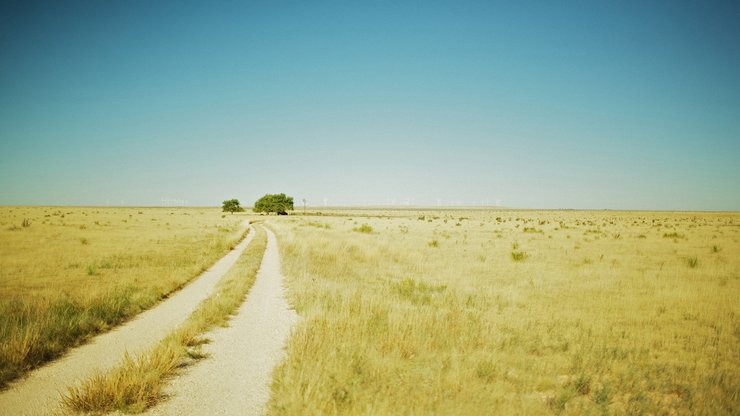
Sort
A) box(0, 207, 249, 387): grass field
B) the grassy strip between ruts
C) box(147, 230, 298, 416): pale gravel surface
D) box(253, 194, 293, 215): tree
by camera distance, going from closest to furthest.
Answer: the grassy strip between ruts, box(147, 230, 298, 416): pale gravel surface, box(0, 207, 249, 387): grass field, box(253, 194, 293, 215): tree

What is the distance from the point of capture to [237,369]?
19.5 feet

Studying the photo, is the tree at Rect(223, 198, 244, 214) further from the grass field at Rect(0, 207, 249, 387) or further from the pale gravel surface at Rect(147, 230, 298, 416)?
the pale gravel surface at Rect(147, 230, 298, 416)

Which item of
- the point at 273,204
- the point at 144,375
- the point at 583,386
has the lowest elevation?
the point at 583,386

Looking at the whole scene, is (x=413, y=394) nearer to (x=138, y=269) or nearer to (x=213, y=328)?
(x=213, y=328)

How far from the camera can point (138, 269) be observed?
15.8 m

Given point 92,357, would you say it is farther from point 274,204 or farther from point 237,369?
point 274,204

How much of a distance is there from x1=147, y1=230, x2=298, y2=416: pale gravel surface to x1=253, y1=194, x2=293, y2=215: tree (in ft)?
336

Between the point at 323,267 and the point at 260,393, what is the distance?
35.9 feet

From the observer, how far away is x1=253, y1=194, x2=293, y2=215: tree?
4272 inches

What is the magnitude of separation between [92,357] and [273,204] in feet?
346

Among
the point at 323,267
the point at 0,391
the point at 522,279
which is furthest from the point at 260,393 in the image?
the point at 522,279

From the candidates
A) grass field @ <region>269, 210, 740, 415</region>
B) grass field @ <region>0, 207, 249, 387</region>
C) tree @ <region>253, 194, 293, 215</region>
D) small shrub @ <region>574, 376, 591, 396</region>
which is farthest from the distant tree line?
small shrub @ <region>574, 376, 591, 396</region>

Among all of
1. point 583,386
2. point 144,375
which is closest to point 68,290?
point 144,375

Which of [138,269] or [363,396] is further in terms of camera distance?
[138,269]
